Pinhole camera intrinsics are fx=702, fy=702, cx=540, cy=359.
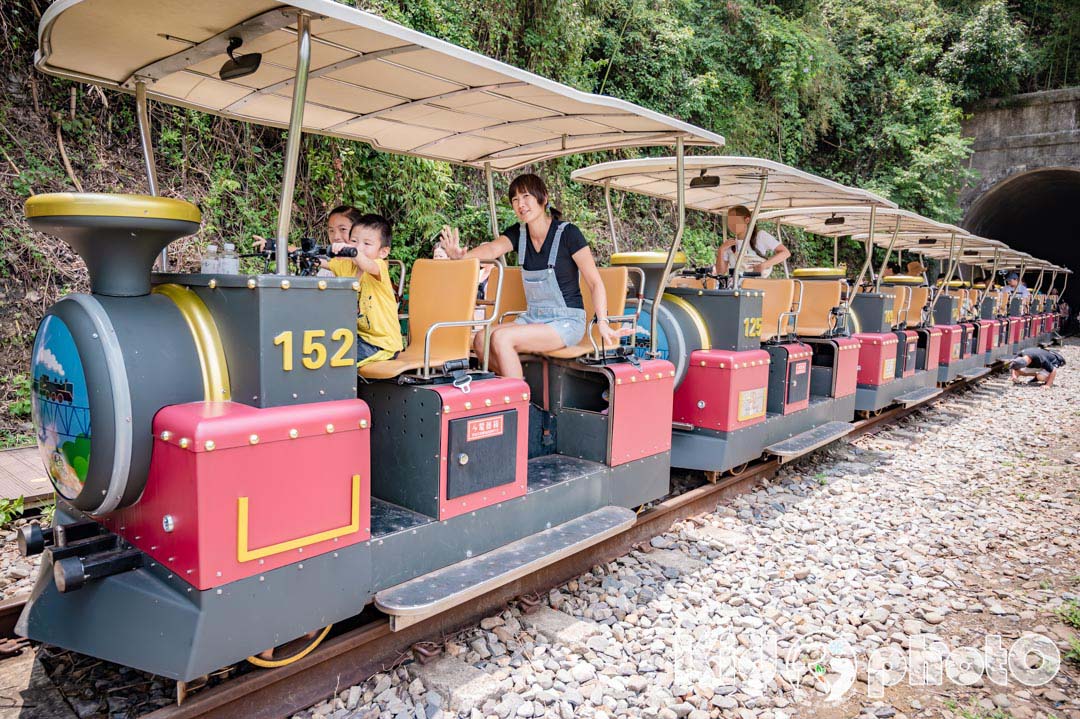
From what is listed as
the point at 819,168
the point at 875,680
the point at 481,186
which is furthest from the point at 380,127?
the point at 819,168

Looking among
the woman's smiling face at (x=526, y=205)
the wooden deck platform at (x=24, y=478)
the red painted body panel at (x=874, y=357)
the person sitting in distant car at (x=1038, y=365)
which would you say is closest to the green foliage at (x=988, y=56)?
the person sitting in distant car at (x=1038, y=365)

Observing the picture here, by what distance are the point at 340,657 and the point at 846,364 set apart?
5.83 m

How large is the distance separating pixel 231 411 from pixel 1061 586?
4.66 metres

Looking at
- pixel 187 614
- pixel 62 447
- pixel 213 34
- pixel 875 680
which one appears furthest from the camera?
pixel 875 680

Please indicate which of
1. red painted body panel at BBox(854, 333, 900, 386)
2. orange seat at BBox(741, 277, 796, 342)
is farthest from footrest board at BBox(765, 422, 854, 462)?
red painted body panel at BBox(854, 333, 900, 386)

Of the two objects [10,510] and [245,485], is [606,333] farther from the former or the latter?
[10,510]

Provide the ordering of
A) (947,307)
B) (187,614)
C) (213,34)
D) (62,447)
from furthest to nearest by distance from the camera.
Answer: (947,307)
(213,34)
(62,447)
(187,614)

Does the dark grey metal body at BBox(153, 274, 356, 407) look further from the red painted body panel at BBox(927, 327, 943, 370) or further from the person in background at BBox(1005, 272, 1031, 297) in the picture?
the person in background at BBox(1005, 272, 1031, 297)

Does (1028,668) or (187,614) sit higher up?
(187,614)

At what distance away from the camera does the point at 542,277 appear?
4.29m

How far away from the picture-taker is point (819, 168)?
20328 millimetres

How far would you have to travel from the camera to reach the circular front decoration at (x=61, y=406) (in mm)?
2389

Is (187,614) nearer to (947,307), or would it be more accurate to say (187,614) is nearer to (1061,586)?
(1061,586)

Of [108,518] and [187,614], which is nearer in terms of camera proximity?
[187,614]
